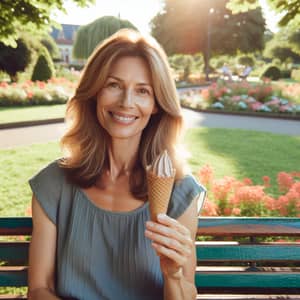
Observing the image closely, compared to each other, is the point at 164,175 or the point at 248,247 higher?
the point at 164,175

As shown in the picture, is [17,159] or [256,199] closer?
[256,199]

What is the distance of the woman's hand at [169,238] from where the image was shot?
4.62ft

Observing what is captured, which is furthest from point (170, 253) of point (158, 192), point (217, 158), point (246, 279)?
point (217, 158)

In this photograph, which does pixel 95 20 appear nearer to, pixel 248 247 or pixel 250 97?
pixel 250 97

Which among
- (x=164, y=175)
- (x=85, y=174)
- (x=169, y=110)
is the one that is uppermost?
(x=169, y=110)

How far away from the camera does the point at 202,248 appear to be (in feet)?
7.63

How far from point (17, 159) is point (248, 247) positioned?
21.9ft

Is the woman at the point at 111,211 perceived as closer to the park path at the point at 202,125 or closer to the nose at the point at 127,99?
the nose at the point at 127,99

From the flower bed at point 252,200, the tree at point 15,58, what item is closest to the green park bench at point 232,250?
the flower bed at point 252,200

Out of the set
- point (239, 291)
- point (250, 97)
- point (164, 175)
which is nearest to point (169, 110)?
point (164, 175)

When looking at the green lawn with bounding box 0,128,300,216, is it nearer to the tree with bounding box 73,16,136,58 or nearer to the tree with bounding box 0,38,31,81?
the tree with bounding box 73,16,136,58

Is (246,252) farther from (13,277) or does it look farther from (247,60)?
(247,60)

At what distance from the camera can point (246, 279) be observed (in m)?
2.40

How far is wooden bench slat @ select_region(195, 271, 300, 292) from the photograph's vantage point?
238cm
